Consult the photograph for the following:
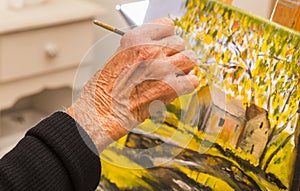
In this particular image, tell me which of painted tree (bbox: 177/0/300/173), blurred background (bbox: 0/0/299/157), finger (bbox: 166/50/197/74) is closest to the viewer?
painted tree (bbox: 177/0/300/173)

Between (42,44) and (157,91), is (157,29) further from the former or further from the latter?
(42,44)

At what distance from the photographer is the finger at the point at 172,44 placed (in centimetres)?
80

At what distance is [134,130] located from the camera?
2.90 feet

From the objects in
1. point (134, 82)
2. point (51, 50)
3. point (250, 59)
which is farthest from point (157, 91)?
point (51, 50)

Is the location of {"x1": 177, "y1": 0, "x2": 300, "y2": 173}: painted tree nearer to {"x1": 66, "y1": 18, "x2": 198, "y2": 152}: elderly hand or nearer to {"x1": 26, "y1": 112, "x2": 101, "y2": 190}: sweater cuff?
{"x1": 66, "y1": 18, "x2": 198, "y2": 152}: elderly hand

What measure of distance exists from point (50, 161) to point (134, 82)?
17cm

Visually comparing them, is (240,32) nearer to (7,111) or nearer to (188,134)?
(188,134)

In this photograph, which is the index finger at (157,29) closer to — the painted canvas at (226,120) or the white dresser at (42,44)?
the painted canvas at (226,120)

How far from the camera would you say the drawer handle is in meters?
1.69

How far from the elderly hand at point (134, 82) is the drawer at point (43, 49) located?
83 cm

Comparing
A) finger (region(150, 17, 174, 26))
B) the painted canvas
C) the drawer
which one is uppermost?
finger (region(150, 17, 174, 26))

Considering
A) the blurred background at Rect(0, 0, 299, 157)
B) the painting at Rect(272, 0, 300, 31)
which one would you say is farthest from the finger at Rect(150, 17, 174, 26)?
the blurred background at Rect(0, 0, 299, 157)

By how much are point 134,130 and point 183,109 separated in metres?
0.09

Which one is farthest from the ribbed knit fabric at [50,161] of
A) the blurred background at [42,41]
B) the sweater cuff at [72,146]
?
the blurred background at [42,41]
